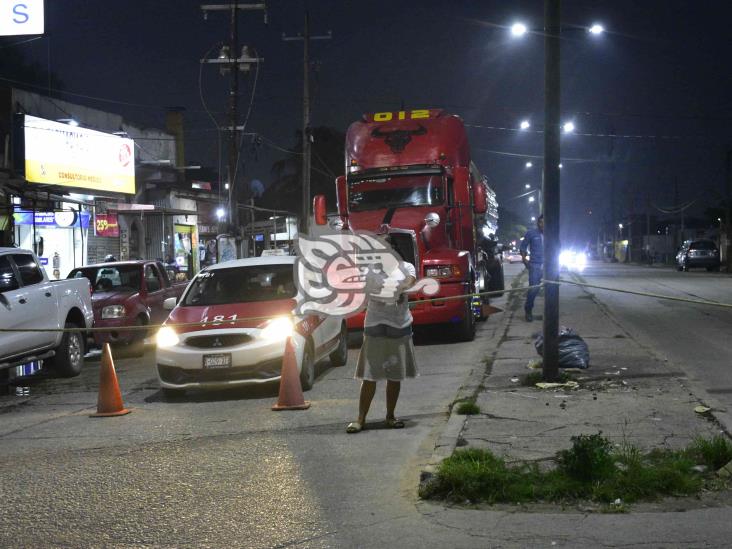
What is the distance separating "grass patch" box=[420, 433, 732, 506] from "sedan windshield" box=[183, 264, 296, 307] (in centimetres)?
587

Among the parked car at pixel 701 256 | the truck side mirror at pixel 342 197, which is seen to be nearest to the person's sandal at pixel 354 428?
the truck side mirror at pixel 342 197

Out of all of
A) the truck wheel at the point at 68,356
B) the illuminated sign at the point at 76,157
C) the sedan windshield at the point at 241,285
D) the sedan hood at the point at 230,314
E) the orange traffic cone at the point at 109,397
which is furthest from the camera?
the illuminated sign at the point at 76,157

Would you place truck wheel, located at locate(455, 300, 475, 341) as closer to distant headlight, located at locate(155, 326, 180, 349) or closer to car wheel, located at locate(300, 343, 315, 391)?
car wheel, located at locate(300, 343, 315, 391)

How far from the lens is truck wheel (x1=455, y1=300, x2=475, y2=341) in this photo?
15.2m

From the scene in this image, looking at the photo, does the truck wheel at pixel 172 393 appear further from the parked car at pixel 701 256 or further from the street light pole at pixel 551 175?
the parked car at pixel 701 256

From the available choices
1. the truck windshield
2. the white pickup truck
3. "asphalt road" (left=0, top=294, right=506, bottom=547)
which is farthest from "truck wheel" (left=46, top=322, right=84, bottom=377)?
the truck windshield

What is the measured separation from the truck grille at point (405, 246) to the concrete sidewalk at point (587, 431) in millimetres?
2439

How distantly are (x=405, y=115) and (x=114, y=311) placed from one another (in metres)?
7.34

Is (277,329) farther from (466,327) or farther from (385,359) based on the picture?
(466,327)

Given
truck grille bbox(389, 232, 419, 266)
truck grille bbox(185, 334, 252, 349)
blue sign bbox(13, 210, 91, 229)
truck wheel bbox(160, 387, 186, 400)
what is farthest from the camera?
blue sign bbox(13, 210, 91, 229)

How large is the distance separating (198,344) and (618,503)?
6204mm

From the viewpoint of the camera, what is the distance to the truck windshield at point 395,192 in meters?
16.4

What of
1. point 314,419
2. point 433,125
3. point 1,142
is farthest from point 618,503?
point 1,142

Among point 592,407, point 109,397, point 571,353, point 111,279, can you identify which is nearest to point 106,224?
point 111,279
